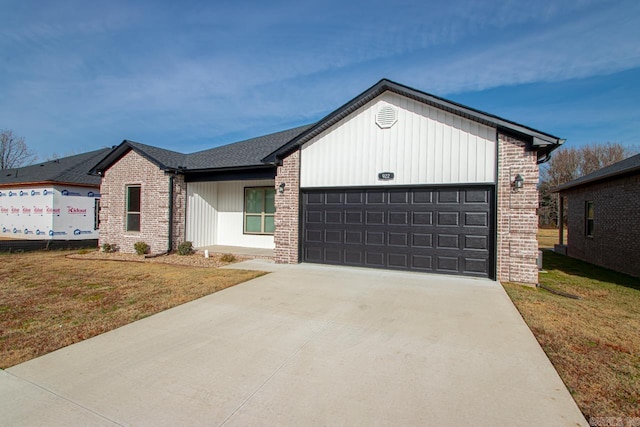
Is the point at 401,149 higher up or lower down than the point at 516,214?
higher up

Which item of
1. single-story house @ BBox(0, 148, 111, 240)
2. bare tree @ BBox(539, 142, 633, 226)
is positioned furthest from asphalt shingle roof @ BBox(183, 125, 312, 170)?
bare tree @ BBox(539, 142, 633, 226)

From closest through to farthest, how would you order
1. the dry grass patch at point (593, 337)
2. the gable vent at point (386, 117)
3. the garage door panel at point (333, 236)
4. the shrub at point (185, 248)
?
1. the dry grass patch at point (593, 337)
2. the gable vent at point (386, 117)
3. the garage door panel at point (333, 236)
4. the shrub at point (185, 248)

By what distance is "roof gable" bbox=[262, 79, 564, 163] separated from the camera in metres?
7.35

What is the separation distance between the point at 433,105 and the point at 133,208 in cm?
1197

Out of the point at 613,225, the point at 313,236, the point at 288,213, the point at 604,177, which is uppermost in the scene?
the point at 604,177

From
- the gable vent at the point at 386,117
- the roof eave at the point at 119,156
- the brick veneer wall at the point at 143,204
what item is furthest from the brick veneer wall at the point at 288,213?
the roof eave at the point at 119,156

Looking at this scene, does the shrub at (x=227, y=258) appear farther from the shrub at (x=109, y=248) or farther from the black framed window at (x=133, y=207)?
the shrub at (x=109, y=248)

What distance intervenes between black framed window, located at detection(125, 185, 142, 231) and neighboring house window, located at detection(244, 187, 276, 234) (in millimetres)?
4275

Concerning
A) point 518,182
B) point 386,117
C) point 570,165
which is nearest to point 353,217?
point 386,117

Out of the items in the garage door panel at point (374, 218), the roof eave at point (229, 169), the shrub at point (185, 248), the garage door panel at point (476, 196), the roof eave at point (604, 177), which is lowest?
the shrub at point (185, 248)

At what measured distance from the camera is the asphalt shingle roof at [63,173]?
17.2m

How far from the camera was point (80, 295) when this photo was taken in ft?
20.8

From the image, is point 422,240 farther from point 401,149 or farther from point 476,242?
point 401,149

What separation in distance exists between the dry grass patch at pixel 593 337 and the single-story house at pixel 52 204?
20.6 m
